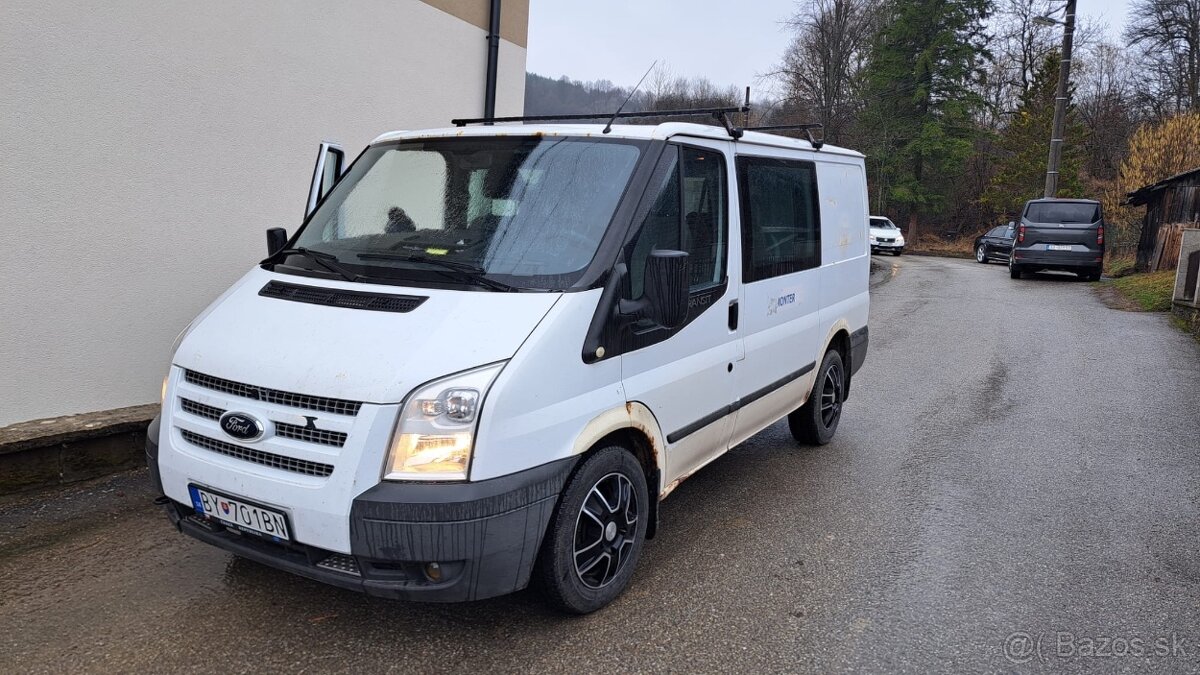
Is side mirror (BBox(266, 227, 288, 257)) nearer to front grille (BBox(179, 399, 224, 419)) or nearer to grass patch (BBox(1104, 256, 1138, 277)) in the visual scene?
front grille (BBox(179, 399, 224, 419))

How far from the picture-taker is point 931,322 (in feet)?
41.0

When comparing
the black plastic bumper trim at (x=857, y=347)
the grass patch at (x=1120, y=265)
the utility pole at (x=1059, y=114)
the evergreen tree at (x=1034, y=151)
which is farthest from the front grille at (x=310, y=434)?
the evergreen tree at (x=1034, y=151)

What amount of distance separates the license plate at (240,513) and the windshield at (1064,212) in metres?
20.0

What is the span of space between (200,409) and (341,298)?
0.69 m

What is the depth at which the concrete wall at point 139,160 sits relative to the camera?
4.83m

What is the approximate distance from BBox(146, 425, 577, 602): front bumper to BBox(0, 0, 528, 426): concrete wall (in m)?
2.80

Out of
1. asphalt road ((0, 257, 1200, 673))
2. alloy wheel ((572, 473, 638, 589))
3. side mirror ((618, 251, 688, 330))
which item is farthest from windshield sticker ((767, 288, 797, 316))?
alloy wheel ((572, 473, 638, 589))

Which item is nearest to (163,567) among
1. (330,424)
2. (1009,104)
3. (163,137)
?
(330,424)

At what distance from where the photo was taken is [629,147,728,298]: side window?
3760mm

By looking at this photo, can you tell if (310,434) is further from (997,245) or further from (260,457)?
(997,245)

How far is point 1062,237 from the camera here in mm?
18938

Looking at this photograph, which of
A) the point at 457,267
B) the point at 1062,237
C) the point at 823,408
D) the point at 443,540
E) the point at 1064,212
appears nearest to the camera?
the point at 443,540

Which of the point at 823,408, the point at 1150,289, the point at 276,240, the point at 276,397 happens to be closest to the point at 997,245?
the point at 1150,289

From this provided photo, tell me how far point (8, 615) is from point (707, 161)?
12.1ft
